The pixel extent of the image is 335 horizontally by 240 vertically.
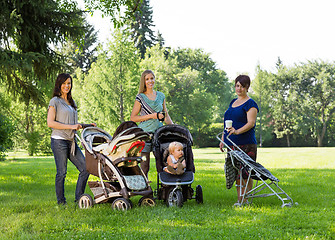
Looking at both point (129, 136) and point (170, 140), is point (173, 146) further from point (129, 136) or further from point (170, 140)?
point (129, 136)

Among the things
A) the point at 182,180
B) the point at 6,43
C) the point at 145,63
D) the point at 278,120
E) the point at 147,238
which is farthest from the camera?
the point at 278,120

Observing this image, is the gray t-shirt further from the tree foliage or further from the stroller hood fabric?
the tree foliage

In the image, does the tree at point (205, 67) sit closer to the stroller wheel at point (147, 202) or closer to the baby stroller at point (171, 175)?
the baby stroller at point (171, 175)

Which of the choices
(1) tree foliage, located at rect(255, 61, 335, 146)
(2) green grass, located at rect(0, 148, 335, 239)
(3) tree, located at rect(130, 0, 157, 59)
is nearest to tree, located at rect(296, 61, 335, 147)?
(1) tree foliage, located at rect(255, 61, 335, 146)

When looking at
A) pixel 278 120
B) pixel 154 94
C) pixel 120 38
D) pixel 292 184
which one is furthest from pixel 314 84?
pixel 154 94

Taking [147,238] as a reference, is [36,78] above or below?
above

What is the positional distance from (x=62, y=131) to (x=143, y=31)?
40.0m

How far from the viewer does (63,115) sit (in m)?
5.78

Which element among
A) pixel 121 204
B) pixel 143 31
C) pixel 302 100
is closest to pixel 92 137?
pixel 121 204

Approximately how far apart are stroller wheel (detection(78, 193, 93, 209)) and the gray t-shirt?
0.89 metres

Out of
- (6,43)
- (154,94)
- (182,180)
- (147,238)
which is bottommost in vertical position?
(147,238)

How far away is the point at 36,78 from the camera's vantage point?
11148mm

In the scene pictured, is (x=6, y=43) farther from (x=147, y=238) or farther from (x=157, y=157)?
(x=147, y=238)

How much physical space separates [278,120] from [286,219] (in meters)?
48.2
